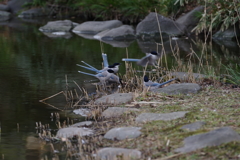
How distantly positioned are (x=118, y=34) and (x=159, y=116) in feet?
34.0

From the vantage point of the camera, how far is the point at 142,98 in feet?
18.4

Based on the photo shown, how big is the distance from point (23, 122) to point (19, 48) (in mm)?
7181

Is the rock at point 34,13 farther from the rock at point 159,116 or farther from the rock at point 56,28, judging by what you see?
the rock at point 159,116

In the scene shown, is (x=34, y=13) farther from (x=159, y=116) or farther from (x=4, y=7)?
(x=159, y=116)

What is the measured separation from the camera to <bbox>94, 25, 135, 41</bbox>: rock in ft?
48.5

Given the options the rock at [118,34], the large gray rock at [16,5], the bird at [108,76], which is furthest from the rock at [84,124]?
the large gray rock at [16,5]

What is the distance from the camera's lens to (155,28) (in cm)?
1525

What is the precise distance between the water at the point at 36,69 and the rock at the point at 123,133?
0.63 m

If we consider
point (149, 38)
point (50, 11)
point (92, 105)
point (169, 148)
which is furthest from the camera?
point (50, 11)

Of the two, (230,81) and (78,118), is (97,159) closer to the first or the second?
(78,118)

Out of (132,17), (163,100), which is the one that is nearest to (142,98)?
(163,100)

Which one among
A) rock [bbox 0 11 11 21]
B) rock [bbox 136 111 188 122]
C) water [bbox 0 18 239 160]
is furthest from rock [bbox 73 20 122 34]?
rock [bbox 136 111 188 122]

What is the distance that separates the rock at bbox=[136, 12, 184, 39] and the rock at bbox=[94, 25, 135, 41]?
339 millimetres

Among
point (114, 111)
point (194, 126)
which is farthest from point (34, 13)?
point (194, 126)
